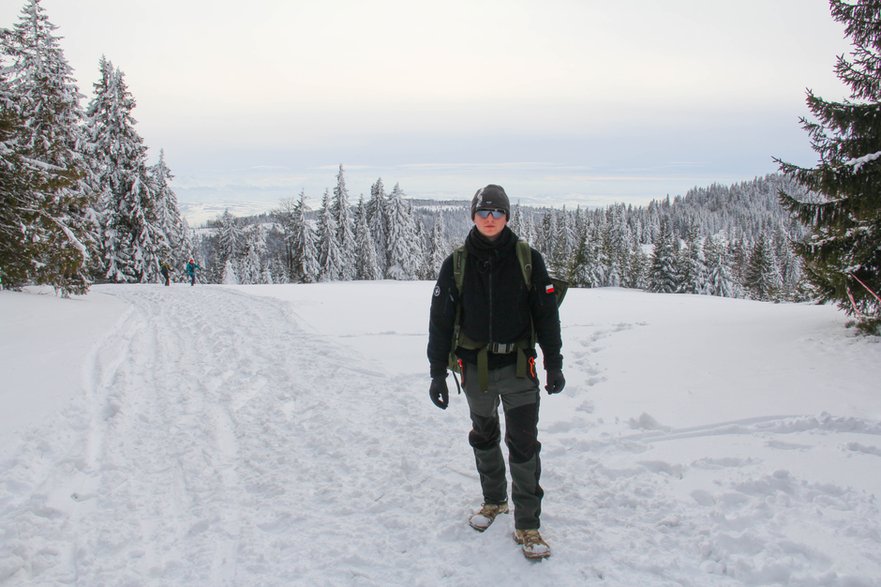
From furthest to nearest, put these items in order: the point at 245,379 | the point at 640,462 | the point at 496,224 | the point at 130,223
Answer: the point at 130,223 → the point at 245,379 → the point at 640,462 → the point at 496,224

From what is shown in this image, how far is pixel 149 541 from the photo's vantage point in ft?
11.8

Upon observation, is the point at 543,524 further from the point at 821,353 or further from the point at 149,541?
the point at 821,353

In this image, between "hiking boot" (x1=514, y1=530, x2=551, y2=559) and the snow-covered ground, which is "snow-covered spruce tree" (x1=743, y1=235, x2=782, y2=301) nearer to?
the snow-covered ground

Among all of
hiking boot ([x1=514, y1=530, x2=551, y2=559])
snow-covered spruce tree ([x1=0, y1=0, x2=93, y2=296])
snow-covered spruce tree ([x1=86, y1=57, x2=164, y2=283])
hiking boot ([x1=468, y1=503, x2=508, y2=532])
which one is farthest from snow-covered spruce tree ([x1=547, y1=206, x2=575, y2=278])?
hiking boot ([x1=514, y1=530, x2=551, y2=559])

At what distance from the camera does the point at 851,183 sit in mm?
6852

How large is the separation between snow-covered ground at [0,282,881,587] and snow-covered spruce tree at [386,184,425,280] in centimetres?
4506

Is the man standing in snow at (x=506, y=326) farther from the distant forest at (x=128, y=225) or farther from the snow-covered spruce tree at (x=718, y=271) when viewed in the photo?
the snow-covered spruce tree at (x=718, y=271)

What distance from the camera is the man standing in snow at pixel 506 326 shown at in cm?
352

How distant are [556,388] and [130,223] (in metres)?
35.4

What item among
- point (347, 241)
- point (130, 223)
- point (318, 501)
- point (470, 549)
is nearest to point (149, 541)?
point (318, 501)

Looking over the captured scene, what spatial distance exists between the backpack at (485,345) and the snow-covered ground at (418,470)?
4.03 ft

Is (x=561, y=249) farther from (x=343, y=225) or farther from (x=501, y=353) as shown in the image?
(x=501, y=353)

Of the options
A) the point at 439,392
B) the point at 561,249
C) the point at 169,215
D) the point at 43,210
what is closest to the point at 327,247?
the point at 169,215

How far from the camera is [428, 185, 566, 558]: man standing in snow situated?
139 inches
